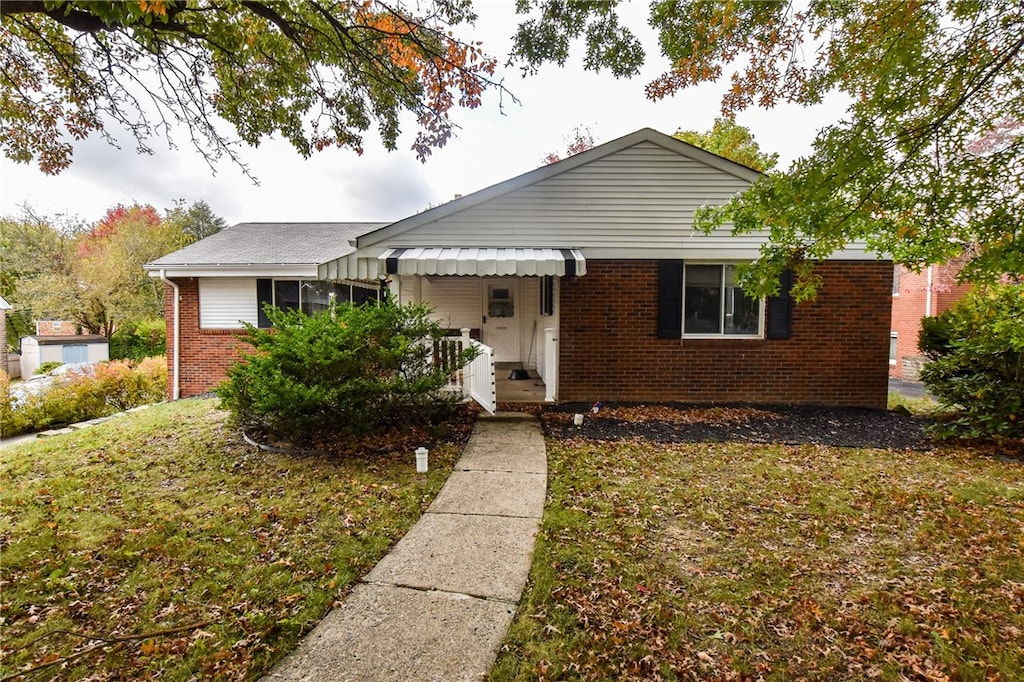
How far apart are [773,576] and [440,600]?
2.49 metres

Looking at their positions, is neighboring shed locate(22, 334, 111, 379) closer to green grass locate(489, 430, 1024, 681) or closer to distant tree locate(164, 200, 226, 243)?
green grass locate(489, 430, 1024, 681)

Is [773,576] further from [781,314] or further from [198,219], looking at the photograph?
[198,219]

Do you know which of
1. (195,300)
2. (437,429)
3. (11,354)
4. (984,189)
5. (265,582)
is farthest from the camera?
(11,354)

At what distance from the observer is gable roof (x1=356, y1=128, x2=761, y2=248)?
342 inches

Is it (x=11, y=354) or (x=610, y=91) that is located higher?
(x=610, y=91)

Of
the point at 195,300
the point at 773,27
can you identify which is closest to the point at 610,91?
the point at 773,27

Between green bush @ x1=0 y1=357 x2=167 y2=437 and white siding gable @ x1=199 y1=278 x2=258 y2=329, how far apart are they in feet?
6.46

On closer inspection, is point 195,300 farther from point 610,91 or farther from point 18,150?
point 610,91

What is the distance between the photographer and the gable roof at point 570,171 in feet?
28.5

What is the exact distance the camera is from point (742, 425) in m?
7.86

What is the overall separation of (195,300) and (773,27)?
13.9 meters

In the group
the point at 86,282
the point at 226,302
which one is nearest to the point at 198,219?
the point at 86,282

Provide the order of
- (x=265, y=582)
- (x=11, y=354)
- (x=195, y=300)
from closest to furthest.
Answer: (x=265, y=582)
(x=195, y=300)
(x=11, y=354)

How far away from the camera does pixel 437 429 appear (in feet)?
22.6
